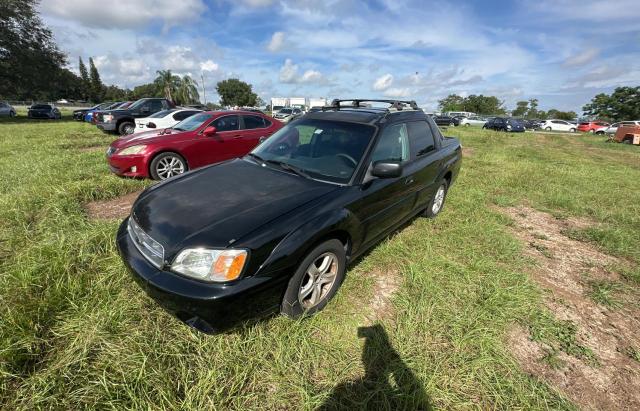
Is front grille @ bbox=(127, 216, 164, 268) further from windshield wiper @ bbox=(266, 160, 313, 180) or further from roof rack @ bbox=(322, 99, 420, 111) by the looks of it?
roof rack @ bbox=(322, 99, 420, 111)

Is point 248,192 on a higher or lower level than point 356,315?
higher

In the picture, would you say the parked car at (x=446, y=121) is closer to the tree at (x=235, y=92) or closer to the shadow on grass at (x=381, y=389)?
the shadow on grass at (x=381, y=389)

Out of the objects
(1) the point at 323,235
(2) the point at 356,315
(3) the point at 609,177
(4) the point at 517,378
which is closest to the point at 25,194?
(1) the point at 323,235

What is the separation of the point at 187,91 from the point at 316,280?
72771 millimetres

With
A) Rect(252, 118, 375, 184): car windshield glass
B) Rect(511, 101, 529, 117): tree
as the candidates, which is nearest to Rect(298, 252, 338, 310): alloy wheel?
Rect(252, 118, 375, 184): car windshield glass

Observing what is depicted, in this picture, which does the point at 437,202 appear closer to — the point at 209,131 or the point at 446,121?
the point at 209,131

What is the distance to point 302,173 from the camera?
275cm

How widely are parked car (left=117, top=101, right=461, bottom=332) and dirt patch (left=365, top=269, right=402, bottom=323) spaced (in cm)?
36

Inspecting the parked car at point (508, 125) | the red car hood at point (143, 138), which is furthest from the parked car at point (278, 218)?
the parked car at point (508, 125)

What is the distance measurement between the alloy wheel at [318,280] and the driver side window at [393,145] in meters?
1.03

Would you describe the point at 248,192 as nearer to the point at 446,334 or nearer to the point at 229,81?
the point at 446,334

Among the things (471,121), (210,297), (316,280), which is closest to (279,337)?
(316,280)

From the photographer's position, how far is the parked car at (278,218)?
1876 millimetres

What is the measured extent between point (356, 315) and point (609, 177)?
916 cm
